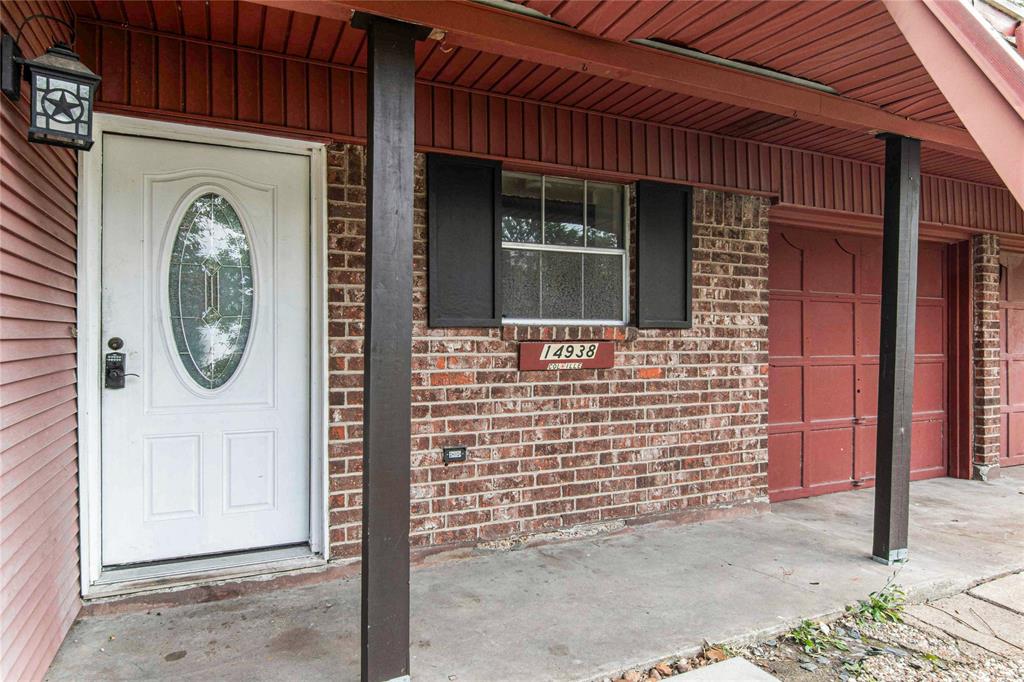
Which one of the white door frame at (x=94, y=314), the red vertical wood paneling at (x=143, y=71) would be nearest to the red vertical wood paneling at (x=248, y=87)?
the white door frame at (x=94, y=314)

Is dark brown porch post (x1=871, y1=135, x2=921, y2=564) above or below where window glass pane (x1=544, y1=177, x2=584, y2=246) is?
below

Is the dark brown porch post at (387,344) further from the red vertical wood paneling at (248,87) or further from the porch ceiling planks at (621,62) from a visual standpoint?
the red vertical wood paneling at (248,87)

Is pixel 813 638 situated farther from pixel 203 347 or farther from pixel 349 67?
pixel 349 67

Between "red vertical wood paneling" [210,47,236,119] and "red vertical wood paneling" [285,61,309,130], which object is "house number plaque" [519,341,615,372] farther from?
"red vertical wood paneling" [210,47,236,119]

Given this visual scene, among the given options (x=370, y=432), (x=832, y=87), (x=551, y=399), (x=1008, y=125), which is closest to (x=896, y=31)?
(x=832, y=87)

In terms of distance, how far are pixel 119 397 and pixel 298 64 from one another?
1969mm

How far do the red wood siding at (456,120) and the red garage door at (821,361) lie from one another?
1.67 feet

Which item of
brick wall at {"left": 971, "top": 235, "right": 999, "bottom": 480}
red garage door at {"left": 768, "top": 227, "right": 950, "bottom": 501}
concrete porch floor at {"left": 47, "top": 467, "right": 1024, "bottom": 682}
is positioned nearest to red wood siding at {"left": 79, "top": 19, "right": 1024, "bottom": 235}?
red garage door at {"left": 768, "top": 227, "right": 950, "bottom": 501}

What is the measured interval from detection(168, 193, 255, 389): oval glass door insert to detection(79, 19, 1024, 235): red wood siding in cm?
52

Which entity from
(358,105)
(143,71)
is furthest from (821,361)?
(143,71)

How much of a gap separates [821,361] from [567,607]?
11.8ft

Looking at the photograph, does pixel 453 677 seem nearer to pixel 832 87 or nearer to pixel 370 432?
pixel 370 432

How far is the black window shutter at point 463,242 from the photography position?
3689 mm

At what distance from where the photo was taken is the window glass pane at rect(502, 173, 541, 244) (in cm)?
403
